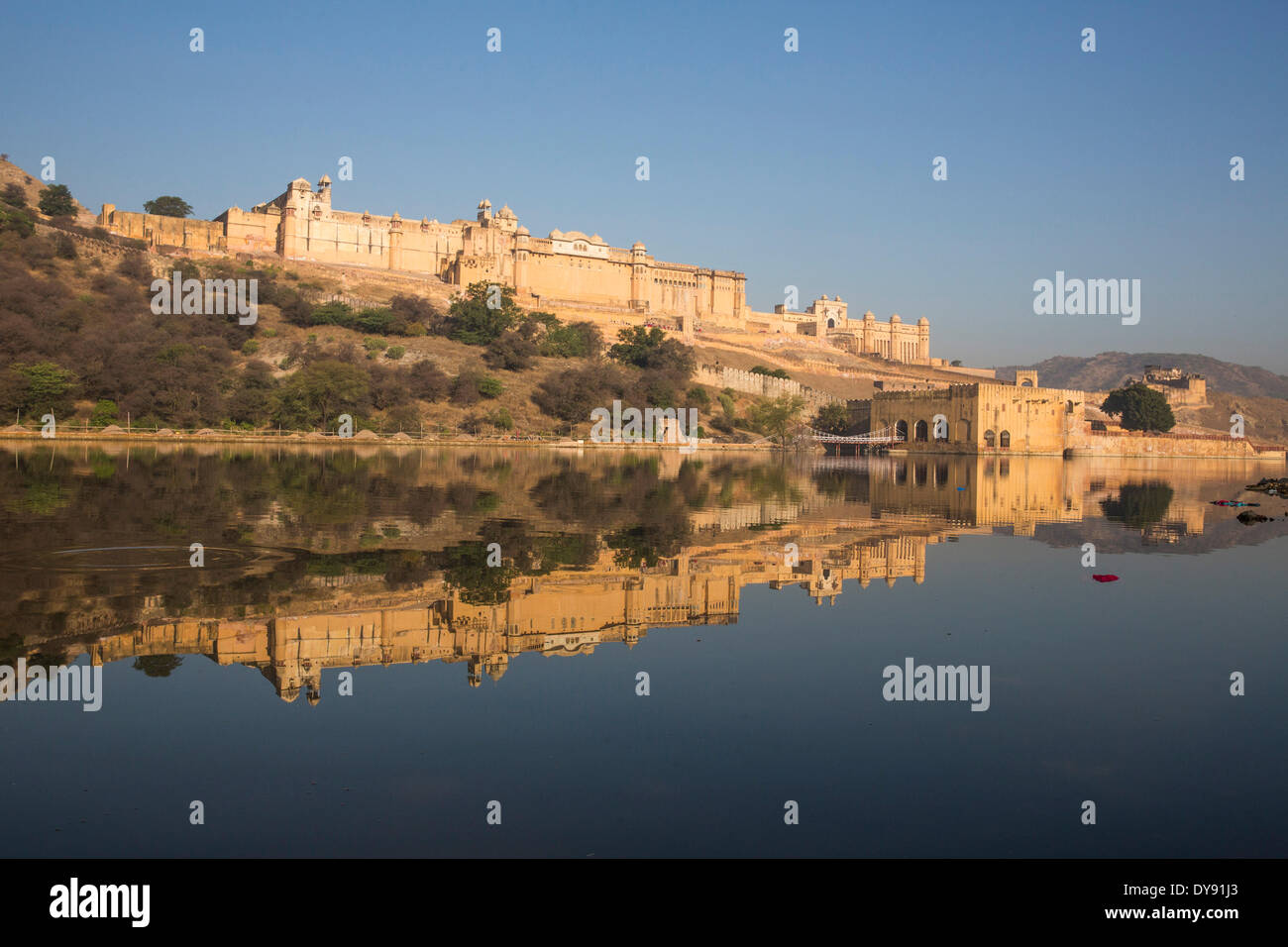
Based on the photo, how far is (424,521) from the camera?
15.5 meters

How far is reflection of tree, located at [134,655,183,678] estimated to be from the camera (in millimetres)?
6598

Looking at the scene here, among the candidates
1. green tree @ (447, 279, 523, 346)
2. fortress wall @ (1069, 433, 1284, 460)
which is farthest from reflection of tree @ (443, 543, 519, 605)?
fortress wall @ (1069, 433, 1284, 460)

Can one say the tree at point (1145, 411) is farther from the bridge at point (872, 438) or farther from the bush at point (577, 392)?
the bush at point (577, 392)

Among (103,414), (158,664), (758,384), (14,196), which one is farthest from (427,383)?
(14,196)

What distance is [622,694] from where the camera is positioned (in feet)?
21.2

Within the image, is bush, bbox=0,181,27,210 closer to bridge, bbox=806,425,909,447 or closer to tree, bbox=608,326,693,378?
tree, bbox=608,326,693,378

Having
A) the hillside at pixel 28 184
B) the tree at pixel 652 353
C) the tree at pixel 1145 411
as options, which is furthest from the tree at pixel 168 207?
the tree at pixel 1145 411

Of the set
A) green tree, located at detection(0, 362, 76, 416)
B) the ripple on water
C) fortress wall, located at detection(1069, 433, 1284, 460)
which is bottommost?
the ripple on water

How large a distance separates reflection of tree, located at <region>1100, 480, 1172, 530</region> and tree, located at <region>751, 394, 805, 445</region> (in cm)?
3229

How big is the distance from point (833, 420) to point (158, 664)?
2683 inches

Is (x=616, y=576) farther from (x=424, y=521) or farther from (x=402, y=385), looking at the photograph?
(x=402, y=385)

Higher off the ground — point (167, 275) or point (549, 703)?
point (167, 275)
